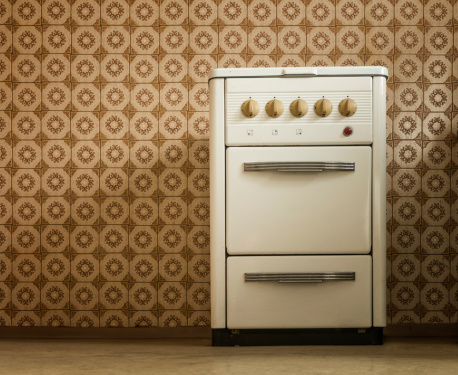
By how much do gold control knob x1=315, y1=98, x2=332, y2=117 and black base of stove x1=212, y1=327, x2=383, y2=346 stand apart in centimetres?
77

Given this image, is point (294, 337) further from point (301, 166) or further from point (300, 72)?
point (300, 72)

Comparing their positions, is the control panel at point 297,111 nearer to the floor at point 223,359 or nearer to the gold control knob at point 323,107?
the gold control knob at point 323,107

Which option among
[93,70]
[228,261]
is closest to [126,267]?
[228,261]

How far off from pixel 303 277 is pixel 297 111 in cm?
58

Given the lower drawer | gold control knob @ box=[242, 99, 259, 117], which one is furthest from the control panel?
the lower drawer

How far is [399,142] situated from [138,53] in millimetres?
1223

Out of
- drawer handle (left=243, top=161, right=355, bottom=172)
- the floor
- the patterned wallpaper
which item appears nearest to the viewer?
the floor

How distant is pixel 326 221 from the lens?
5.84 feet

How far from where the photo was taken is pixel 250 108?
5.82 ft

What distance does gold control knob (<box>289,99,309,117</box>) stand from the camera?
1.77 meters

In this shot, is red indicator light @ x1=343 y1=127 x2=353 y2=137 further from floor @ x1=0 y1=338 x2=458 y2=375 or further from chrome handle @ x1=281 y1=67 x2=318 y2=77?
floor @ x1=0 y1=338 x2=458 y2=375

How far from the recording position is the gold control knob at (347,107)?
177 centimetres

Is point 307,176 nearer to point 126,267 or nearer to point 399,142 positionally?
point 399,142

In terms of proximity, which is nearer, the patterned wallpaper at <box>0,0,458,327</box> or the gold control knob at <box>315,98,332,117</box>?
the gold control knob at <box>315,98,332,117</box>
